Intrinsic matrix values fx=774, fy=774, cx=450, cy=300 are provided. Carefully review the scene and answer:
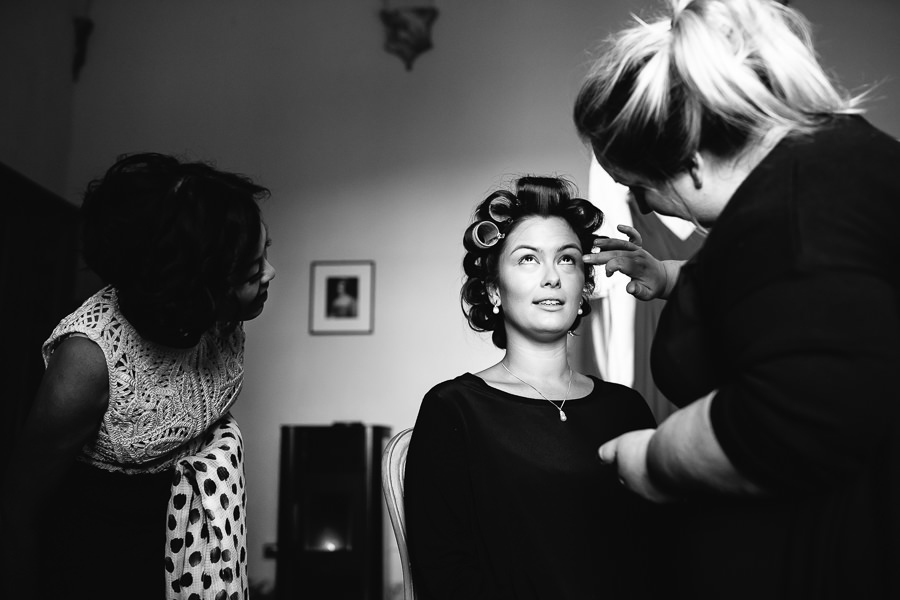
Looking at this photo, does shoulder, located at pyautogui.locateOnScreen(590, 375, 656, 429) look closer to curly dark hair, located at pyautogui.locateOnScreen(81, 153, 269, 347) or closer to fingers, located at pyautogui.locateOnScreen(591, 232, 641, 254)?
fingers, located at pyautogui.locateOnScreen(591, 232, 641, 254)

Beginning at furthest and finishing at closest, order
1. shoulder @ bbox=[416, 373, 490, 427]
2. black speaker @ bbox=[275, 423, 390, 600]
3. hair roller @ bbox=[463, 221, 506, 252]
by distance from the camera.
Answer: black speaker @ bbox=[275, 423, 390, 600] < hair roller @ bbox=[463, 221, 506, 252] < shoulder @ bbox=[416, 373, 490, 427]

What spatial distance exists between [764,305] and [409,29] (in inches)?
163

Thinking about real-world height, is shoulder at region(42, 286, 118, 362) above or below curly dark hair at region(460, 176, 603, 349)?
below

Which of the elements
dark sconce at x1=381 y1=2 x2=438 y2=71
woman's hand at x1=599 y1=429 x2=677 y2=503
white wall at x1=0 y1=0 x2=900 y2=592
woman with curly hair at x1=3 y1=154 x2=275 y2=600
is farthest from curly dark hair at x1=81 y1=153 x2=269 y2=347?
dark sconce at x1=381 y1=2 x2=438 y2=71

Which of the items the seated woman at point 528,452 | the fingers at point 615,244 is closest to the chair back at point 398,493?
the seated woman at point 528,452

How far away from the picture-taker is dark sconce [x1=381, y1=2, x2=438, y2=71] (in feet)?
14.8

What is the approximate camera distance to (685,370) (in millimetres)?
917

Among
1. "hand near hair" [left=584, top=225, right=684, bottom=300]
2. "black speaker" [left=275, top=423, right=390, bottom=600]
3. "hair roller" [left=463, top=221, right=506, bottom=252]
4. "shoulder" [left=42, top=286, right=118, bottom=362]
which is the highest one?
"hair roller" [left=463, top=221, right=506, bottom=252]

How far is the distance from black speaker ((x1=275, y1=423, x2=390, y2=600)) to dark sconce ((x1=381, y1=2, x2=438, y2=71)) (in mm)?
2246

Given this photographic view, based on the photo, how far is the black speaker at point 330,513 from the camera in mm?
3666

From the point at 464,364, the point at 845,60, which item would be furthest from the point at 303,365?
the point at 845,60

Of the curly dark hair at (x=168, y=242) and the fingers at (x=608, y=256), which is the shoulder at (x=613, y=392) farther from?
the curly dark hair at (x=168, y=242)

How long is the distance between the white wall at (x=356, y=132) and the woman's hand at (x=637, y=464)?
3.36 meters

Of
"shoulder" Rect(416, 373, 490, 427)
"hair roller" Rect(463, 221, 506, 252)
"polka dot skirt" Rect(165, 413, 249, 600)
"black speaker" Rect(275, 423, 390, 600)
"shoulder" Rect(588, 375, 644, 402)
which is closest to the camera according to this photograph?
"polka dot skirt" Rect(165, 413, 249, 600)
